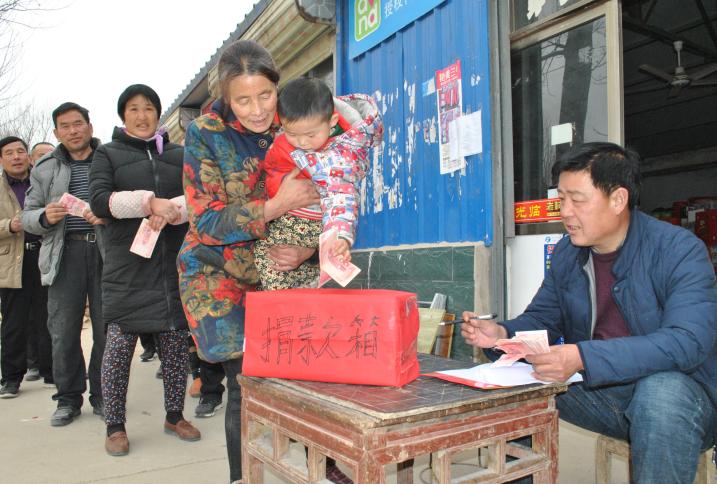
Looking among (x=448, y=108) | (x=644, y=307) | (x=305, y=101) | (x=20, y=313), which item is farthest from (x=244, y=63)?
(x=20, y=313)

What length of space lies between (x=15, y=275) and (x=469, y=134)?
356cm

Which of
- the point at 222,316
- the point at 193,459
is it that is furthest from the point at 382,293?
the point at 193,459

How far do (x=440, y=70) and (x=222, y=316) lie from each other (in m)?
2.73

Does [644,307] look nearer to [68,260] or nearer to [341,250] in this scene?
[341,250]

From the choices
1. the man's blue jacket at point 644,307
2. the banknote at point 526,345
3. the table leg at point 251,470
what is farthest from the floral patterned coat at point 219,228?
the man's blue jacket at point 644,307

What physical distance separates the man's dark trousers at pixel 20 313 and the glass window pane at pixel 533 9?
4033 millimetres

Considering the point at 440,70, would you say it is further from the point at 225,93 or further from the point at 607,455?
the point at 607,455

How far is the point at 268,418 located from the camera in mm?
1626

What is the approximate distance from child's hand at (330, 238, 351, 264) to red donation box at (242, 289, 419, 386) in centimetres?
11

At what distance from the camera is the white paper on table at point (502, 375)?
1523 millimetres

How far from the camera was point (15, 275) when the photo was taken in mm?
4492

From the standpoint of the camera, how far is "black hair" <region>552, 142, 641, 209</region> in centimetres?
191

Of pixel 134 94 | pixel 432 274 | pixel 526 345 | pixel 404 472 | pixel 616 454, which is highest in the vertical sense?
pixel 134 94

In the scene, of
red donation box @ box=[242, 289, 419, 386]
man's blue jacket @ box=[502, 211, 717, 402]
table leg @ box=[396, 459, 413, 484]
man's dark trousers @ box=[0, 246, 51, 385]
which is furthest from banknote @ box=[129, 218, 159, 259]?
man's dark trousers @ box=[0, 246, 51, 385]
